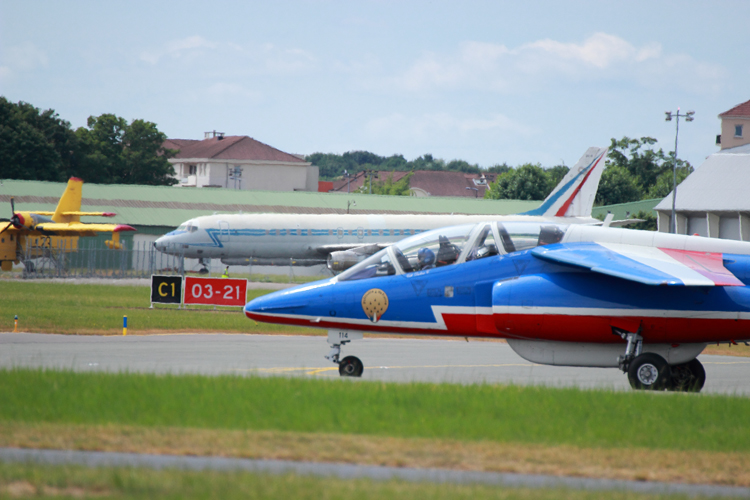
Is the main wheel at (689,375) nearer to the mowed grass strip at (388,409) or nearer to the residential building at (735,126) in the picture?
the mowed grass strip at (388,409)

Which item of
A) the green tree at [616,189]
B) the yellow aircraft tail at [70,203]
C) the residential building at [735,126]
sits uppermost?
the residential building at [735,126]

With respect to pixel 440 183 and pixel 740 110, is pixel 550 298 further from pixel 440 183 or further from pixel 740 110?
pixel 440 183

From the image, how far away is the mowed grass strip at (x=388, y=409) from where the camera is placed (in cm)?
880

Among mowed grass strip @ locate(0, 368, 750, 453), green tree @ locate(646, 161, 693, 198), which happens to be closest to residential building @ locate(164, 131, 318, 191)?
green tree @ locate(646, 161, 693, 198)

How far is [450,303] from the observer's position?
13836 mm

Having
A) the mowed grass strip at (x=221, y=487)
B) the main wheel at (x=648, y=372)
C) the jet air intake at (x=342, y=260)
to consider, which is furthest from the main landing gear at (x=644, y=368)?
the jet air intake at (x=342, y=260)

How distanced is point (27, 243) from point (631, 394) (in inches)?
1926

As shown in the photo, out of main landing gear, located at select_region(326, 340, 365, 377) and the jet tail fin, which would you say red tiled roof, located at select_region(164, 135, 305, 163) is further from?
main landing gear, located at select_region(326, 340, 365, 377)

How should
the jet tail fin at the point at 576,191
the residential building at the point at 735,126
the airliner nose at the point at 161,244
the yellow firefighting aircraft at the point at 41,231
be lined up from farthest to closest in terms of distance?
1. the residential building at the point at 735,126
2. the yellow firefighting aircraft at the point at 41,231
3. the jet tail fin at the point at 576,191
4. the airliner nose at the point at 161,244

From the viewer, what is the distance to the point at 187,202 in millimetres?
67875

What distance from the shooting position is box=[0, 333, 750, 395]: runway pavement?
1448 cm

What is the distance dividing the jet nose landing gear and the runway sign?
16266 mm

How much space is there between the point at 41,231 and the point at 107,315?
28.6 meters

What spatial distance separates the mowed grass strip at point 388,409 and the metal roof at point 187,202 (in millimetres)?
55477
